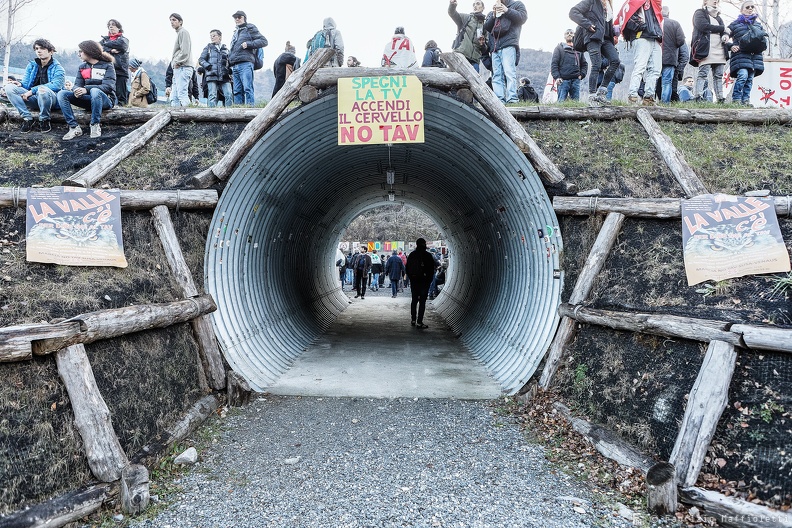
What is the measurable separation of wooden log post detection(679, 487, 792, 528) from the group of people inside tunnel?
8642mm

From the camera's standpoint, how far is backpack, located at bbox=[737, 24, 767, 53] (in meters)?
10.4

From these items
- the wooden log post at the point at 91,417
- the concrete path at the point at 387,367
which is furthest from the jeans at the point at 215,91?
the wooden log post at the point at 91,417

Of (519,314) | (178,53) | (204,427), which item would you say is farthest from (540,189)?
(178,53)

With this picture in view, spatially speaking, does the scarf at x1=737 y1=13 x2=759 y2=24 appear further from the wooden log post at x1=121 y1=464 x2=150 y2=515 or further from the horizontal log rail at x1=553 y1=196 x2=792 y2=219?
the wooden log post at x1=121 y1=464 x2=150 y2=515

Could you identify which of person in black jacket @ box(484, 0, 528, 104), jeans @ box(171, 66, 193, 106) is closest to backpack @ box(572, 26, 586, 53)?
person in black jacket @ box(484, 0, 528, 104)

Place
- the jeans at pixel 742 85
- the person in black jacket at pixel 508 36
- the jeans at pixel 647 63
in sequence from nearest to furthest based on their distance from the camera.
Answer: the jeans at pixel 647 63 < the person in black jacket at pixel 508 36 < the jeans at pixel 742 85

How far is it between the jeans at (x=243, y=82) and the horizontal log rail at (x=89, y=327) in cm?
711

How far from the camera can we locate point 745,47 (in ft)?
34.7

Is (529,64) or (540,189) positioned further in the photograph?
(529,64)

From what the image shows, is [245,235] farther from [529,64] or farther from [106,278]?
[529,64]

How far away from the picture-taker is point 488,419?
20.6 ft

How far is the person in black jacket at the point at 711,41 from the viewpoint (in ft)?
36.5

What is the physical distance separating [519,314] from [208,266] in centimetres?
473

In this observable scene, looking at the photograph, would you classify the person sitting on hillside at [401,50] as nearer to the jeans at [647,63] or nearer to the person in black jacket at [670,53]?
the jeans at [647,63]
